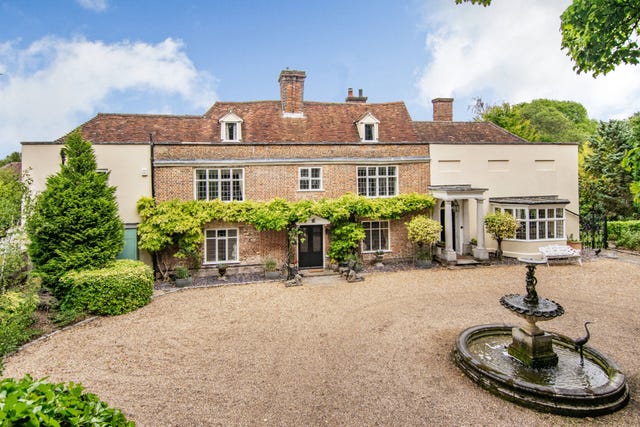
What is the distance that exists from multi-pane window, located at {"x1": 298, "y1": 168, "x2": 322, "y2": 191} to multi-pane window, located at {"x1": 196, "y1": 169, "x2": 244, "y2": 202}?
286 cm

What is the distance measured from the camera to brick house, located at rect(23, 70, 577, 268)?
1579cm

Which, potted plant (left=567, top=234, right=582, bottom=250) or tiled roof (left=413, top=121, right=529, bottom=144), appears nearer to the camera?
potted plant (left=567, top=234, right=582, bottom=250)

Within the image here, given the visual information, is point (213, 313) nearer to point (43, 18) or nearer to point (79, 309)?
point (79, 309)

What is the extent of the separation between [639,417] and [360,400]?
4525 millimetres

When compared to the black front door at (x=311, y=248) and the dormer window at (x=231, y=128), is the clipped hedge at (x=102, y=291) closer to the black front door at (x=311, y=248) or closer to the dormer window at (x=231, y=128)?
the black front door at (x=311, y=248)

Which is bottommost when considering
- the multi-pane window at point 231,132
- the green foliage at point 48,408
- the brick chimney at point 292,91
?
the green foliage at point 48,408

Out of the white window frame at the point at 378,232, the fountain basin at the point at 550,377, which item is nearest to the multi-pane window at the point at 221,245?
the white window frame at the point at 378,232

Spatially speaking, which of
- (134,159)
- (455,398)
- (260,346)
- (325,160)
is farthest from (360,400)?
(134,159)

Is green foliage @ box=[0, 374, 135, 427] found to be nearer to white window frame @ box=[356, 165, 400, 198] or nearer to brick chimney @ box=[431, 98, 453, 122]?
white window frame @ box=[356, 165, 400, 198]

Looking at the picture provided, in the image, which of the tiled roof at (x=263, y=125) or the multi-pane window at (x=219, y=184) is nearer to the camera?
the multi-pane window at (x=219, y=184)

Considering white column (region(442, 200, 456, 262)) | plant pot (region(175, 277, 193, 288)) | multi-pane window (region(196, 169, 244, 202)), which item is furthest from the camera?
white column (region(442, 200, 456, 262))

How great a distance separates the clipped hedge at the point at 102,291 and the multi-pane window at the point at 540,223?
689 inches

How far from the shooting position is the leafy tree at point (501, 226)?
17156 mm

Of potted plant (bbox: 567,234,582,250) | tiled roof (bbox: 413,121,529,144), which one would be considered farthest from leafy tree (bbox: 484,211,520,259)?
tiled roof (bbox: 413,121,529,144)
